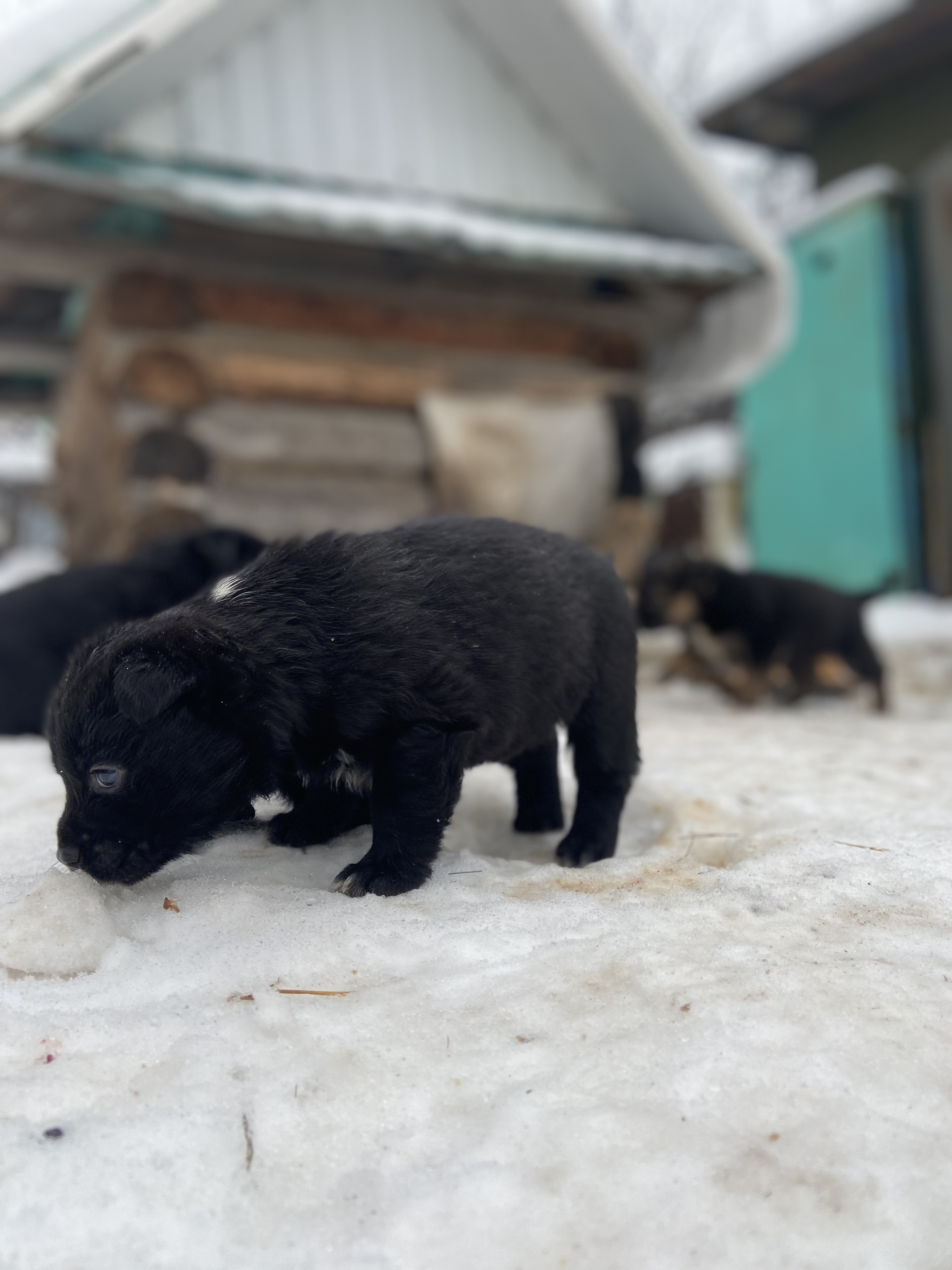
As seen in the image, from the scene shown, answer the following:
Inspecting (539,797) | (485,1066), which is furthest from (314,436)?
(485,1066)

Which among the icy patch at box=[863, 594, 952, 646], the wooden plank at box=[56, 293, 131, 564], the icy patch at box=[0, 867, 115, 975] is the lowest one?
the icy patch at box=[863, 594, 952, 646]

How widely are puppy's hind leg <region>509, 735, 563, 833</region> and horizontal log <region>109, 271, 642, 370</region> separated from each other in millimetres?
4803

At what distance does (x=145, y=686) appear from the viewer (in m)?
2.18

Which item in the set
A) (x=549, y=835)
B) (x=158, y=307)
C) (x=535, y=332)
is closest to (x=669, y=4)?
(x=535, y=332)

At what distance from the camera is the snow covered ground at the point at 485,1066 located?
144 centimetres

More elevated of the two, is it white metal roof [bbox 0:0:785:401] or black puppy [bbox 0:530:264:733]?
white metal roof [bbox 0:0:785:401]

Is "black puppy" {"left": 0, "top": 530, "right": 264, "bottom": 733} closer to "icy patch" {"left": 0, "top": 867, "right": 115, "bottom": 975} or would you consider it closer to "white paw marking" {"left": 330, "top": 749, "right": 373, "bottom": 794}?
"white paw marking" {"left": 330, "top": 749, "right": 373, "bottom": 794}

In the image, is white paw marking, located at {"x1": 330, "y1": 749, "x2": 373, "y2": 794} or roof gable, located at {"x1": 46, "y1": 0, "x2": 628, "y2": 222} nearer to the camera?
white paw marking, located at {"x1": 330, "y1": 749, "x2": 373, "y2": 794}

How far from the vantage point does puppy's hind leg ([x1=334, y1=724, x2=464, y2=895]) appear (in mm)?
2404

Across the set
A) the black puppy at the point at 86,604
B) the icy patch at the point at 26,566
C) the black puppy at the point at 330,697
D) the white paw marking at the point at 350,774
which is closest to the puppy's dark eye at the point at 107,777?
the black puppy at the point at 330,697

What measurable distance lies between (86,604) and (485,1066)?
3912 millimetres

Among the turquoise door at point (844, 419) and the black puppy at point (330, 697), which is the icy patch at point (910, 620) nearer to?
the turquoise door at point (844, 419)

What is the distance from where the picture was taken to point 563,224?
7.36 m

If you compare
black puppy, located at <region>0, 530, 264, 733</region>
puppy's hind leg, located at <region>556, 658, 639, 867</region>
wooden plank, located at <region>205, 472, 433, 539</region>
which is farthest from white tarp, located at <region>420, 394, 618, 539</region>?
puppy's hind leg, located at <region>556, 658, 639, 867</region>
